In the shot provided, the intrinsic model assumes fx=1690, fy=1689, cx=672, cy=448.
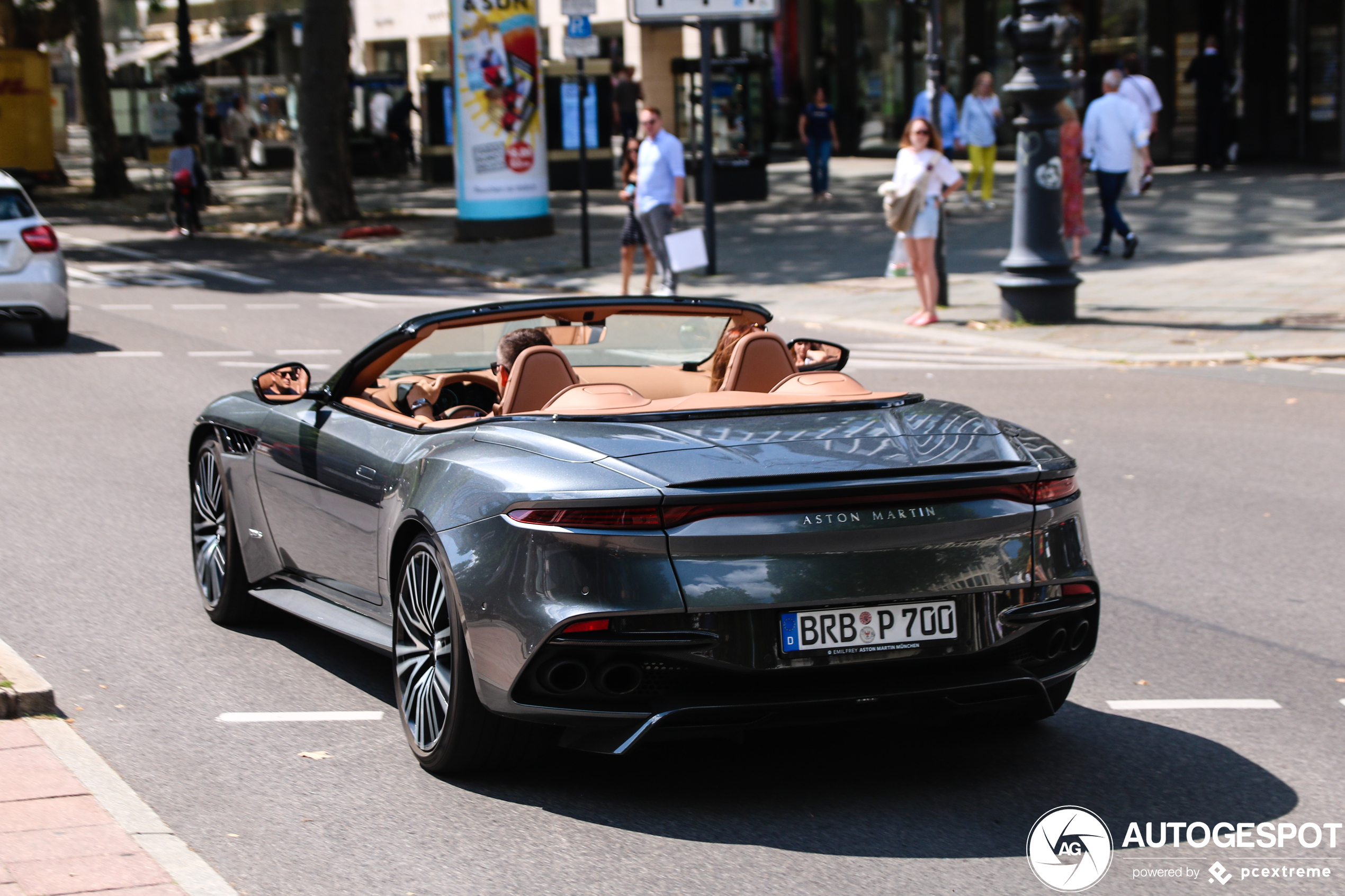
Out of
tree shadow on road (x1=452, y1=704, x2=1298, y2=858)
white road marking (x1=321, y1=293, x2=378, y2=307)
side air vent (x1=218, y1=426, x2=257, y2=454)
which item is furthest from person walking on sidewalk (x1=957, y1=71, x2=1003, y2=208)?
tree shadow on road (x1=452, y1=704, x2=1298, y2=858)

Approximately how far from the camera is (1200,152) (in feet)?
89.9

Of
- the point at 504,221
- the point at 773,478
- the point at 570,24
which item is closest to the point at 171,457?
the point at 773,478

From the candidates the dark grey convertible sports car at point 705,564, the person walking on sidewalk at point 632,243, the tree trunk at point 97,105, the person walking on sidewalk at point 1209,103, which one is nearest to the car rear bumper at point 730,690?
the dark grey convertible sports car at point 705,564

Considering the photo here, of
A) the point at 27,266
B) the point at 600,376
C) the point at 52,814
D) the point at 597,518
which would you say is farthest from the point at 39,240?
the point at 597,518

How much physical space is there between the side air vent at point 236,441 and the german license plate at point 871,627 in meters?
2.61

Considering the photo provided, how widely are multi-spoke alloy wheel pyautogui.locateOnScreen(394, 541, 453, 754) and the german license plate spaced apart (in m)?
0.94

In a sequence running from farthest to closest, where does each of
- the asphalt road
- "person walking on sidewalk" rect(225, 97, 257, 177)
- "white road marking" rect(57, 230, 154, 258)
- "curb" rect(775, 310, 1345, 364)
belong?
"person walking on sidewalk" rect(225, 97, 257, 177)
"white road marking" rect(57, 230, 154, 258)
"curb" rect(775, 310, 1345, 364)
the asphalt road

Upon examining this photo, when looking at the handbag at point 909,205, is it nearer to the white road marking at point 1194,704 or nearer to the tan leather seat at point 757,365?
the tan leather seat at point 757,365

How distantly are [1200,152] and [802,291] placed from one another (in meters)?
12.3

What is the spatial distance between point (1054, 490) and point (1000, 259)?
15.5m

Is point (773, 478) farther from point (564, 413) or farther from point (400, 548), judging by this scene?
point (400, 548)

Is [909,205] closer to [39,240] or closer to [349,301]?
[349,301]

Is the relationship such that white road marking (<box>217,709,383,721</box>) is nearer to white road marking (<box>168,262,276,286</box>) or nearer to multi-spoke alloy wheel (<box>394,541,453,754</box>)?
multi-spoke alloy wheel (<box>394,541,453,754</box>)

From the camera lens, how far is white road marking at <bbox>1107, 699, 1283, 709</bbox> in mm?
5199
